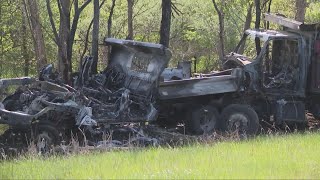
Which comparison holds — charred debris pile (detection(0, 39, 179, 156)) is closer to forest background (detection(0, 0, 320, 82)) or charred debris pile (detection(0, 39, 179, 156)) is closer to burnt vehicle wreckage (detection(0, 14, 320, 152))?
burnt vehicle wreckage (detection(0, 14, 320, 152))

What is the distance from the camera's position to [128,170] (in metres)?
6.82

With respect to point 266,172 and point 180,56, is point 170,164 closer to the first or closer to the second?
point 266,172

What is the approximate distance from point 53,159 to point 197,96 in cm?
543

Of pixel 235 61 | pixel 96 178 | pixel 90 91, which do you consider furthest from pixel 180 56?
pixel 96 178

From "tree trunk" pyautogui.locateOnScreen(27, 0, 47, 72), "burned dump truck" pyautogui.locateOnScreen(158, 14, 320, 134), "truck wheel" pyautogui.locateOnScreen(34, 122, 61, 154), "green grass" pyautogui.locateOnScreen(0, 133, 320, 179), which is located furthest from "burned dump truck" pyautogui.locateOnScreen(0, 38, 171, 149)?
"tree trunk" pyautogui.locateOnScreen(27, 0, 47, 72)

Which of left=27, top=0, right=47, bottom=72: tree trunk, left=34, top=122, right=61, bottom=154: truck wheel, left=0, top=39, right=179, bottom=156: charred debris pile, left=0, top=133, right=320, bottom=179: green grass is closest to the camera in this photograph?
left=0, top=133, right=320, bottom=179: green grass

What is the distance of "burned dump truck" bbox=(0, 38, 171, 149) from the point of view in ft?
35.1

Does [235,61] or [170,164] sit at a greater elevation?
[235,61]

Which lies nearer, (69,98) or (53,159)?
(53,159)

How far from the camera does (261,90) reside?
1288cm

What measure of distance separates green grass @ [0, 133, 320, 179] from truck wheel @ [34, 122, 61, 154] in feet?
6.67

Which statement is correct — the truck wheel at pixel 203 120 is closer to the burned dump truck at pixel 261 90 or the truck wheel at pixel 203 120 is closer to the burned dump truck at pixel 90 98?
the burned dump truck at pixel 261 90

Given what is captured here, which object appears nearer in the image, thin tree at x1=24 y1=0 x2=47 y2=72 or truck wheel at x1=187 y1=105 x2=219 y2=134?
truck wheel at x1=187 y1=105 x2=219 y2=134

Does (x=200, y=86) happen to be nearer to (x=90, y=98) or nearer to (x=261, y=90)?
(x=261, y=90)
